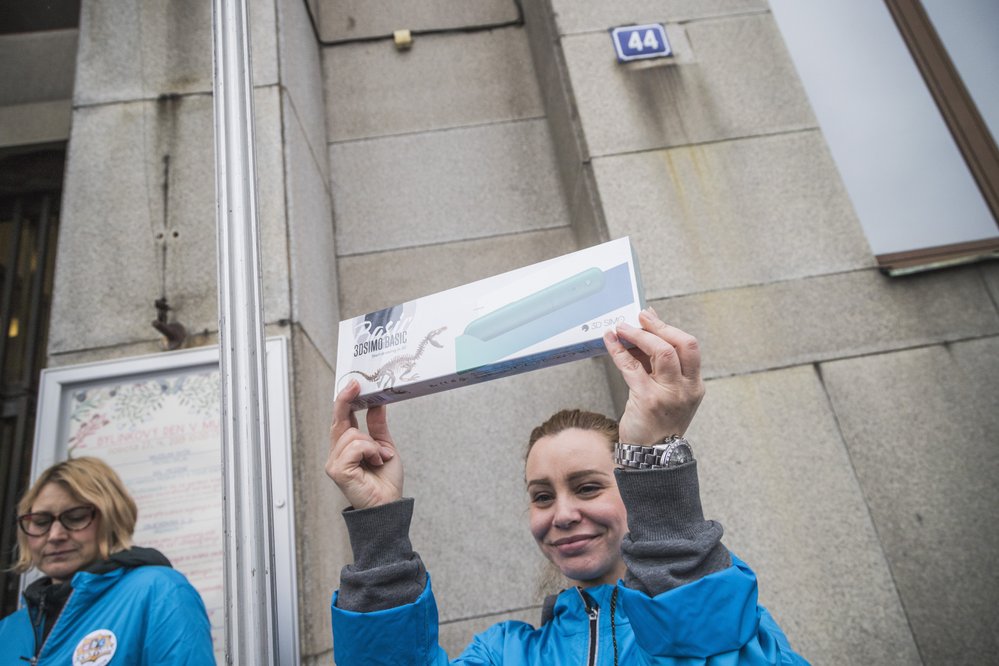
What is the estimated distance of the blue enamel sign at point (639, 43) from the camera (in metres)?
3.12

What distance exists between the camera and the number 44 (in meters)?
3.13

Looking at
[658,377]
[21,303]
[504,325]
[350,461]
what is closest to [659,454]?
[658,377]

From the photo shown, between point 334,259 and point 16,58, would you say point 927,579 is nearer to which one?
point 334,259

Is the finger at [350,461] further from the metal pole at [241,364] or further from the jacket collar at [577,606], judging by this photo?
the jacket collar at [577,606]

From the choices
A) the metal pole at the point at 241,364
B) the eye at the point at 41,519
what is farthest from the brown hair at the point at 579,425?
the eye at the point at 41,519

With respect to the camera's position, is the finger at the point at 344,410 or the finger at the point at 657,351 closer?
the finger at the point at 657,351

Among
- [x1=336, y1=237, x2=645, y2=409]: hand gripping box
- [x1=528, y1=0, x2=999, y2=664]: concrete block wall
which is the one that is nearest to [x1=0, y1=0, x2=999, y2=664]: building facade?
[x1=528, y1=0, x2=999, y2=664]: concrete block wall

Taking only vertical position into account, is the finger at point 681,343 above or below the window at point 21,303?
below

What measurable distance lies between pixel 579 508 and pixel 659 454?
0.38m

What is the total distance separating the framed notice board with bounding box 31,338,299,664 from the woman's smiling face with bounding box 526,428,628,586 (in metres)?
1.11

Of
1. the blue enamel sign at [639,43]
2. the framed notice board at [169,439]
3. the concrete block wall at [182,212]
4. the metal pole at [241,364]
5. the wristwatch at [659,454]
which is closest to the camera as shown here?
the metal pole at [241,364]

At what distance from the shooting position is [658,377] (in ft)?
3.34

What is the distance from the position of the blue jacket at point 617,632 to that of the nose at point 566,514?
6.4 inches

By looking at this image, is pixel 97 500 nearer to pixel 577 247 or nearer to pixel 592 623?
pixel 592 623
